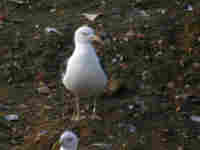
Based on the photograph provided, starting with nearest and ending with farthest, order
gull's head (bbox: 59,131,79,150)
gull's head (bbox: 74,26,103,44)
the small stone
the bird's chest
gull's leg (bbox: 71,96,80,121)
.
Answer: gull's head (bbox: 59,131,79,150)
the bird's chest
gull's head (bbox: 74,26,103,44)
gull's leg (bbox: 71,96,80,121)
the small stone

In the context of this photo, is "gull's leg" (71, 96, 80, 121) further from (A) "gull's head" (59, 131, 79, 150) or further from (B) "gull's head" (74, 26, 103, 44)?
(A) "gull's head" (59, 131, 79, 150)

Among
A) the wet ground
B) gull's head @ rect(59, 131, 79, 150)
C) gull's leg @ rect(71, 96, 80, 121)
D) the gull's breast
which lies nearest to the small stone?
the wet ground

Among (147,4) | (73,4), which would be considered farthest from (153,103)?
(73,4)

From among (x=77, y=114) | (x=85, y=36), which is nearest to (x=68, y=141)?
(x=77, y=114)

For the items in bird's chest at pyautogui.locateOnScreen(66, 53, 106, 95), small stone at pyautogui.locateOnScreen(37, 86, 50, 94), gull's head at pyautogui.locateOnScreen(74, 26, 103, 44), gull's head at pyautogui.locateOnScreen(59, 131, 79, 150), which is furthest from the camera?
small stone at pyautogui.locateOnScreen(37, 86, 50, 94)

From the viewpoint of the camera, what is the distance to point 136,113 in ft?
23.8

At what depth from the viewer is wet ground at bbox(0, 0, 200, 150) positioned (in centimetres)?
680

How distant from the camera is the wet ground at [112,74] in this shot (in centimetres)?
680

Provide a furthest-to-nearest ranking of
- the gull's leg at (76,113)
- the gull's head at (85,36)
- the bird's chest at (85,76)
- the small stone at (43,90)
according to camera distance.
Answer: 1. the small stone at (43,90)
2. the gull's leg at (76,113)
3. the gull's head at (85,36)
4. the bird's chest at (85,76)

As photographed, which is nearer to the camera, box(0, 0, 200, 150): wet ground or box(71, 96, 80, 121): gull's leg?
box(0, 0, 200, 150): wet ground

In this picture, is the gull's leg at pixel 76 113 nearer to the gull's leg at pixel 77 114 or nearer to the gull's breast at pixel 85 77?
the gull's leg at pixel 77 114

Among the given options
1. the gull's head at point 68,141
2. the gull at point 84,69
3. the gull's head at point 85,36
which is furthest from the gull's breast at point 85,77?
the gull's head at point 68,141

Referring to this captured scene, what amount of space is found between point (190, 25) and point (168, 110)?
247cm

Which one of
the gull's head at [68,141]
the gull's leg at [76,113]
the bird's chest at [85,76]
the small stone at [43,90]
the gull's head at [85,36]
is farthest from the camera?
the small stone at [43,90]
